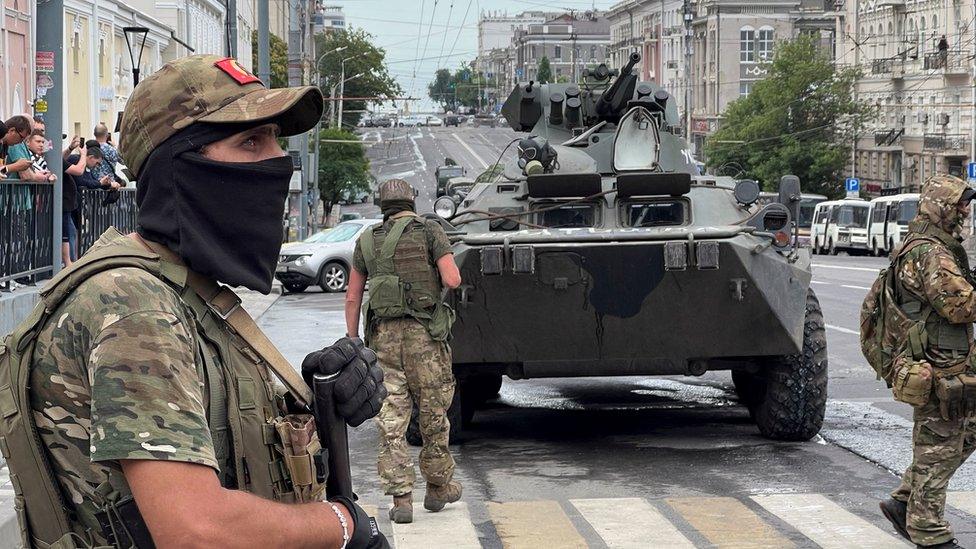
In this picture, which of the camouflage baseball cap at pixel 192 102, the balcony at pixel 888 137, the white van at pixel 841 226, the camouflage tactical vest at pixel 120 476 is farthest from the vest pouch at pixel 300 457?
the balcony at pixel 888 137

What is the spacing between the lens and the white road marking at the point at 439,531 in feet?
25.1

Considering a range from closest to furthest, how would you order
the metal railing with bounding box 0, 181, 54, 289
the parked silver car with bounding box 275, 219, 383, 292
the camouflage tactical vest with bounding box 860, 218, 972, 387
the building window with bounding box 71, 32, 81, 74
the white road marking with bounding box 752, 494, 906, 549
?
the camouflage tactical vest with bounding box 860, 218, 972, 387, the white road marking with bounding box 752, 494, 906, 549, the metal railing with bounding box 0, 181, 54, 289, the parked silver car with bounding box 275, 219, 383, 292, the building window with bounding box 71, 32, 81, 74

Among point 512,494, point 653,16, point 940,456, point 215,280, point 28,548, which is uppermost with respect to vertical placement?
point 653,16

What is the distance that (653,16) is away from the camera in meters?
115

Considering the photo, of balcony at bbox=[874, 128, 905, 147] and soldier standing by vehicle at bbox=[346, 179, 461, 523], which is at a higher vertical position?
balcony at bbox=[874, 128, 905, 147]

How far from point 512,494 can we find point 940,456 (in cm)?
283

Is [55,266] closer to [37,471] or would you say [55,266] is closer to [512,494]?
[512,494]

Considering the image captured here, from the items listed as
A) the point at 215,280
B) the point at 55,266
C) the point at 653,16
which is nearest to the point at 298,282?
the point at 55,266

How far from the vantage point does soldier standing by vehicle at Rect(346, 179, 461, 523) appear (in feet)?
27.0

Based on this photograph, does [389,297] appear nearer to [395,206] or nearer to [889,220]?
[395,206]

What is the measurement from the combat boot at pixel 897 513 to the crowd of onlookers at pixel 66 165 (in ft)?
20.5

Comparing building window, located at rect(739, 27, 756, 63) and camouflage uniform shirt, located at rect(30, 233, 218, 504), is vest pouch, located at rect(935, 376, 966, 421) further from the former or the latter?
building window, located at rect(739, 27, 756, 63)

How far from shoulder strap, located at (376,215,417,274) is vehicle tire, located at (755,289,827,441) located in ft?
9.94

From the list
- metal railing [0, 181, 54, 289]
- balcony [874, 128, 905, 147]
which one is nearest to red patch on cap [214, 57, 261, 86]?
metal railing [0, 181, 54, 289]
